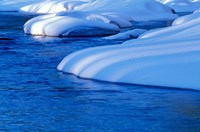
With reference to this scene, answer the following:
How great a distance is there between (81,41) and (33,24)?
→ 12.9 feet

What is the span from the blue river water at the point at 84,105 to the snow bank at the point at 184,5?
25104mm

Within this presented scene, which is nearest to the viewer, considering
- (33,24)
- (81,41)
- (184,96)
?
(184,96)

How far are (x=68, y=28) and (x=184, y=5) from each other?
19.6 m

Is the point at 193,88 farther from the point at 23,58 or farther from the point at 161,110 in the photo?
the point at 23,58

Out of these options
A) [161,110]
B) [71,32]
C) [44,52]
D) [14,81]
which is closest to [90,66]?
[14,81]

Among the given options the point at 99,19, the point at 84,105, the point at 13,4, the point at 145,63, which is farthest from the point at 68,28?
the point at 13,4

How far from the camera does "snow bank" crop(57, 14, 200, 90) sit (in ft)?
26.3

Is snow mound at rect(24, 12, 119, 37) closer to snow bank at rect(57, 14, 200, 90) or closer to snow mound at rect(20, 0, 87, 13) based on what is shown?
snow bank at rect(57, 14, 200, 90)

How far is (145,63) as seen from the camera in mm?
8547

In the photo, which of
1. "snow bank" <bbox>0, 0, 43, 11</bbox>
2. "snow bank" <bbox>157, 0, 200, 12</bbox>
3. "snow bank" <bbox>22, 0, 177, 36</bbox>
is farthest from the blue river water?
"snow bank" <bbox>0, 0, 43, 11</bbox>

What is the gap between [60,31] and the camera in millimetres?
16859

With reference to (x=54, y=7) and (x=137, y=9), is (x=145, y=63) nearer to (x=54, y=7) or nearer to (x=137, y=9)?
(x=137, y=9)

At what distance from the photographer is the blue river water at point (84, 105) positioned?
6.09 meters

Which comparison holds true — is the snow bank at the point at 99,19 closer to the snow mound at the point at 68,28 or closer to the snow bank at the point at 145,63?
the snow mound at the point at 68,28
